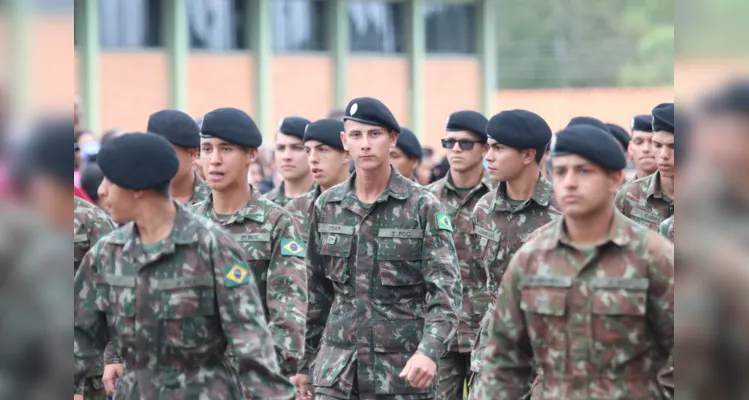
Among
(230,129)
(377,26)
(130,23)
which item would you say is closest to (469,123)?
(230,129)

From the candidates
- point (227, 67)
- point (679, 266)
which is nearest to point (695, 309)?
point (679, 266)

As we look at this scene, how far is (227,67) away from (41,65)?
36.2m

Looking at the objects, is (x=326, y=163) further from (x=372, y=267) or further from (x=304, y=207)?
(x=372, y=267)

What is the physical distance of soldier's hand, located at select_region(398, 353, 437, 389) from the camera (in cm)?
668

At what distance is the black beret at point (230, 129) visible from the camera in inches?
296

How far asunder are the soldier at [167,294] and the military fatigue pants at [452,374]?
3907 mm

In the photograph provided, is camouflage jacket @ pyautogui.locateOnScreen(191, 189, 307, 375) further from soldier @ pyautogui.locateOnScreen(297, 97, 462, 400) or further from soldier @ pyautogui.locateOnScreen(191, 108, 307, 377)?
soldier @ pyautogui.locateOnScreen(297, 97, 462, 400)

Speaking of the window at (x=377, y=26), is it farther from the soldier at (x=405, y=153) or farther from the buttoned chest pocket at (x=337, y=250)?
the buttoned chest pocket at (x=337, y=250)

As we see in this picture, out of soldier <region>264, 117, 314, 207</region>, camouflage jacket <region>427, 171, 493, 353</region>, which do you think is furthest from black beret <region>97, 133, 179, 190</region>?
soldier <region>264, 117, 314, 207</region>

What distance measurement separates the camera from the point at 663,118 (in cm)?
845

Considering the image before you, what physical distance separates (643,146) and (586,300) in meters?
6.55

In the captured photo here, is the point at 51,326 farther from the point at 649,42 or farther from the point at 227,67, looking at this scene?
the point at 649,42

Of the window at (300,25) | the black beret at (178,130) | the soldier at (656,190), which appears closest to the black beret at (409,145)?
the soldier at (656,190)

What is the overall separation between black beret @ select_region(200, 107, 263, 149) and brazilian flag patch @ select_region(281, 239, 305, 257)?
2.55ft
